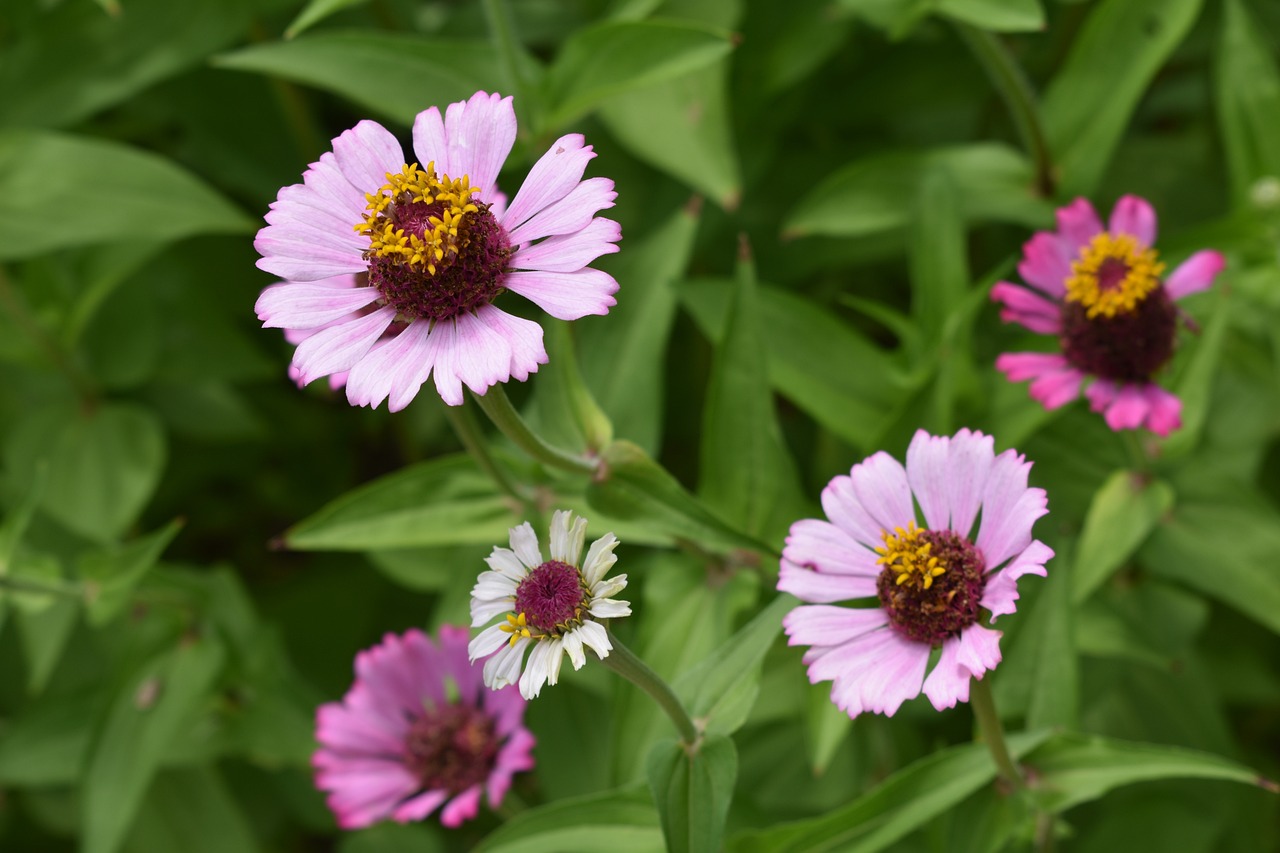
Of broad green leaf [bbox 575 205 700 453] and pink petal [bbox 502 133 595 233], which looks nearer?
pink petal [bbox 502 133 595 233]

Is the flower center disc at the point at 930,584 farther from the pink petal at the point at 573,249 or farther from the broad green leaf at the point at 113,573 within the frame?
the broad green leaf at the point at 113,573

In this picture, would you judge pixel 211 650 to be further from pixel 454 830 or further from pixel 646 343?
pixel 646 343

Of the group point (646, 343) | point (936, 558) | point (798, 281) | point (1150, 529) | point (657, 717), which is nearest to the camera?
point (936, 558)

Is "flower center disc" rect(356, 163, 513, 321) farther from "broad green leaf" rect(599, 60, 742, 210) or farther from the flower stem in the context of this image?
"broad green leaf" rect(599, 60, 742, 210)

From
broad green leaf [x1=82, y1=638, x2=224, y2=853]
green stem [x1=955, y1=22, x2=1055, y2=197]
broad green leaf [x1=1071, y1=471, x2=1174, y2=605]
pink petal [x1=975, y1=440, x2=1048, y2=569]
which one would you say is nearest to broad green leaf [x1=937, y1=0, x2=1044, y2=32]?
green stem [x1=955, y1=22, x2=1055, y2=197]

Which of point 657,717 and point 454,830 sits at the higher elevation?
point 657,717

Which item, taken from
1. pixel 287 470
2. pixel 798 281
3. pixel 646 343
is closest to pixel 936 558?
pixel 646 343

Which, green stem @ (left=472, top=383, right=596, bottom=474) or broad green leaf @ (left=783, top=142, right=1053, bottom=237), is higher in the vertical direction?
green stem @ (left=472, top=383, right=596, bottom=474)
